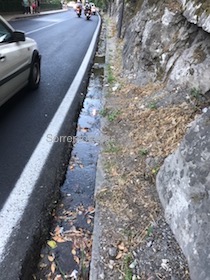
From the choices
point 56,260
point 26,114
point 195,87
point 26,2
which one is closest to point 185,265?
point 56,260

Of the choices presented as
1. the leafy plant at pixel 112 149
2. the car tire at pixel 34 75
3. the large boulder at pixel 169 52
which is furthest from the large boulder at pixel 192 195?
the car tire at pixel 34 75

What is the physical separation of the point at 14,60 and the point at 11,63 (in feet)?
0.55

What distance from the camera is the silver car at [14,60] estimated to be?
16.1 feet

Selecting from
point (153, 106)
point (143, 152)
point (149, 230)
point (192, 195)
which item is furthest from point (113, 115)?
point (192, 195)

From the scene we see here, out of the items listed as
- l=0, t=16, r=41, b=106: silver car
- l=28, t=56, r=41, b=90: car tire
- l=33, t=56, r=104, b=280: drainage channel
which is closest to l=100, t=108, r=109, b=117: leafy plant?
→ l=33, t=56, r=104, b=280: drainage channel

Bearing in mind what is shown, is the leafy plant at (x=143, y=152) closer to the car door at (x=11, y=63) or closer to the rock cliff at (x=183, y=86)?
the rock cliff at (x=183, y=86)

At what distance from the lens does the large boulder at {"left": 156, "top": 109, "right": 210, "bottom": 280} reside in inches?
94.2

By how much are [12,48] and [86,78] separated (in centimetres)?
351

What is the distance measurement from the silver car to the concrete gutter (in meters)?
0.94

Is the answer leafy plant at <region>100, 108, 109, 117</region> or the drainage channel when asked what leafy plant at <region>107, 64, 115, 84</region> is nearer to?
leafy plant at <region>100, 108, 109, 117</region>

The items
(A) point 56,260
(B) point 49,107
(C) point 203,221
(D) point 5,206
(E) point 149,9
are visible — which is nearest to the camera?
(C) point 203,221

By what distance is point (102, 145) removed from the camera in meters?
4.81

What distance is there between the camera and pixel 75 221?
3.31 meters

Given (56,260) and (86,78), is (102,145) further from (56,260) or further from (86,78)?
(86,78)
